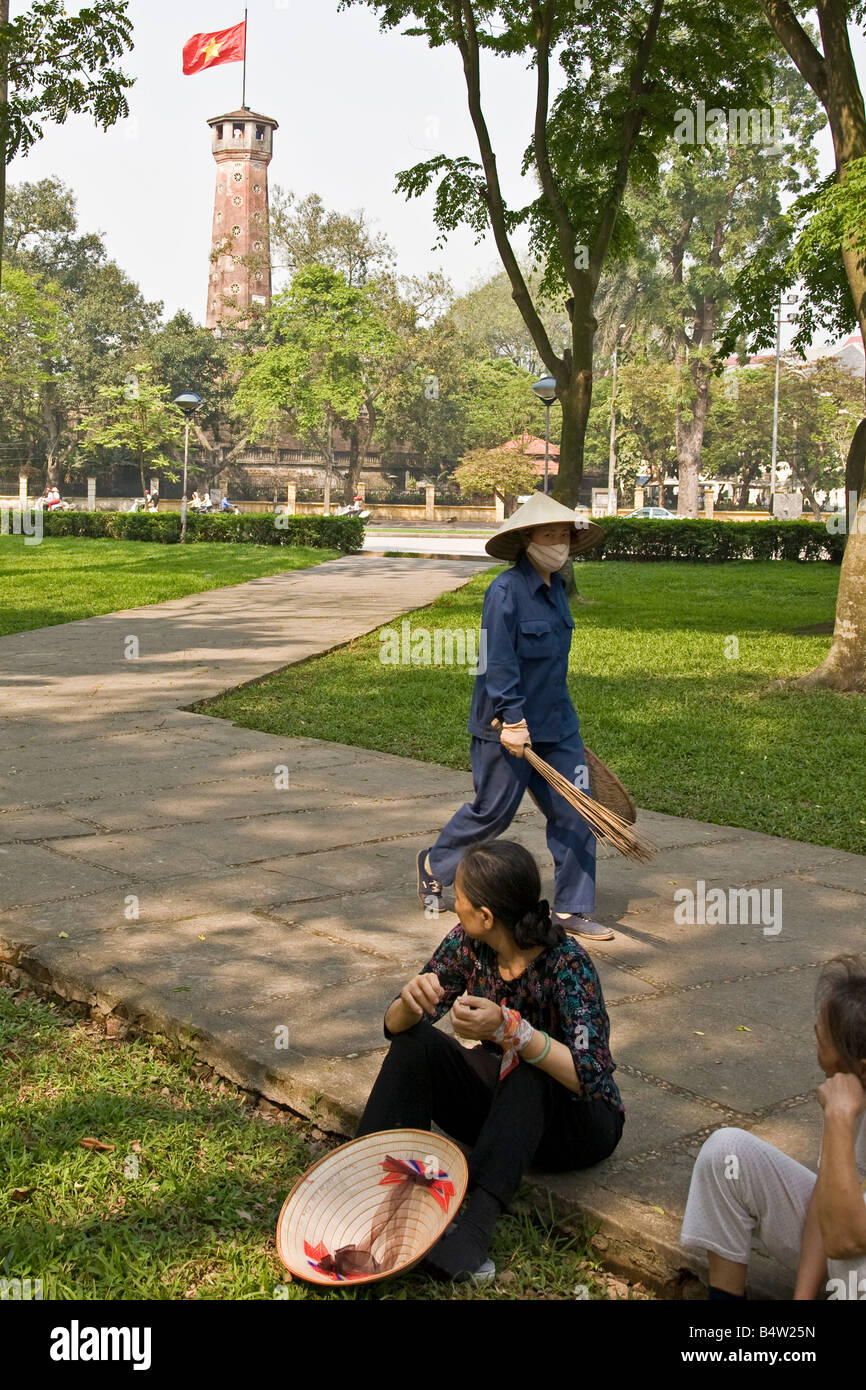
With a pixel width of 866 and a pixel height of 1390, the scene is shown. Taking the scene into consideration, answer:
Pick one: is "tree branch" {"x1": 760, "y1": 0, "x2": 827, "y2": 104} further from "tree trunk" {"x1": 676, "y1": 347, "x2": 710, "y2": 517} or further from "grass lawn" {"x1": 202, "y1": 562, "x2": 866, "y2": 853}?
"tree trunk" {"x1": 676, "y1": 347, "x2": 710, "y2": 517}

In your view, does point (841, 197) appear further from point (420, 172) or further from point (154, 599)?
point (154, 599)

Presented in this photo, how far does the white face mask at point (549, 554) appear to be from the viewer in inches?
162

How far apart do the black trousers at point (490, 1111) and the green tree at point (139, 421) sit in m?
47.1

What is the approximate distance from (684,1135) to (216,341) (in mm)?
54126

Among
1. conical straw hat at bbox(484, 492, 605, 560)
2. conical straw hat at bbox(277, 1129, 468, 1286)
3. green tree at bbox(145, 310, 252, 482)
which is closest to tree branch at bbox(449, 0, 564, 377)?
conical straw hat at bbox(484, 492, 605, 560)

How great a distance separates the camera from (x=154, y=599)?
15.9 metres

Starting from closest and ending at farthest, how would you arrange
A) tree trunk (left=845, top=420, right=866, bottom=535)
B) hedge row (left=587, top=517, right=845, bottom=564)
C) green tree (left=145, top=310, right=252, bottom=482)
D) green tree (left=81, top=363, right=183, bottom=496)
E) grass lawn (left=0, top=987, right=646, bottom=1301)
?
grass lawn (left=0, top=987, right=646, bottom=1301), tree trunk (left=845, top=420, right=866, bottom=535), hedge row (left=587, top=517, right=845, bottom=564), green tree (left=81, top=363, right=183, bottom=496), green tree (left=145, top=310, right=252, bottom=482)

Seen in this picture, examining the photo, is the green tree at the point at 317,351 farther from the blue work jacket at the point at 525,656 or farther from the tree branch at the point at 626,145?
the blue work jacket at the point at 525,656

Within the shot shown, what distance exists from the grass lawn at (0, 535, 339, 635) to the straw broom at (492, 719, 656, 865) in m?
9.56

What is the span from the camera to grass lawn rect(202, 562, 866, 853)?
21.3 ft

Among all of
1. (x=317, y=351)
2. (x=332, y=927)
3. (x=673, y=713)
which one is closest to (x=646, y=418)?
(x=317, y=351)

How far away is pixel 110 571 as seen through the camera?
19.6m

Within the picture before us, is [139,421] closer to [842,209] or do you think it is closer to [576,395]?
[576,395]

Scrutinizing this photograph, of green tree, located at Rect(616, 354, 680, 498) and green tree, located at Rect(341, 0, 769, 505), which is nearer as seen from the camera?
green tree, located at Rect(341, 0, 769, 505)
